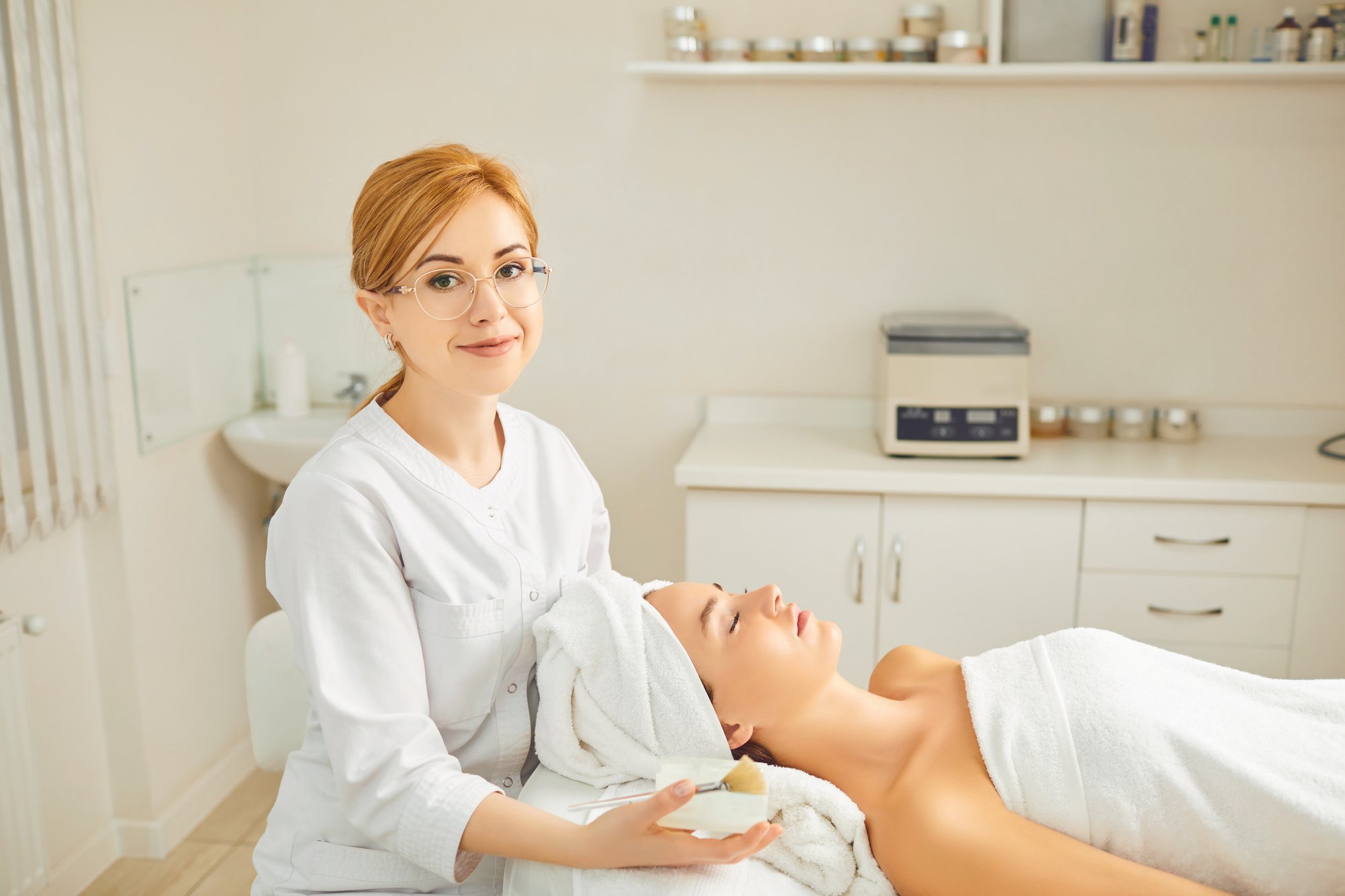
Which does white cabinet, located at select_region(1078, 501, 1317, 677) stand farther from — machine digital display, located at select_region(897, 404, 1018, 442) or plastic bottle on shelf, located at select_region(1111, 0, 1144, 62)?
plastic bottle on shelf, located at select_region(1111, 0, 1144, 62)

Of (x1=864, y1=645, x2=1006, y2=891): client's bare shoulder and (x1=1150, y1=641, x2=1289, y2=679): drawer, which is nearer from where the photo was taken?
(x1=864, y1=645, x2=1006, y2=891): client's bare shoulder

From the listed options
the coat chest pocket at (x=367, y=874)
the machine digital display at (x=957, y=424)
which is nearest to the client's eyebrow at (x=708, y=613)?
the coat chest pocket at (x=367, y=874)

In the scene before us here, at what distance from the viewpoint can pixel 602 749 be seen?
129 cm

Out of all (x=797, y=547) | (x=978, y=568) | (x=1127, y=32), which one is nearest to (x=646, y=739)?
(x=797, y=547)

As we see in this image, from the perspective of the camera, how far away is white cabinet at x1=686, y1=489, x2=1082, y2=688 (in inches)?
100

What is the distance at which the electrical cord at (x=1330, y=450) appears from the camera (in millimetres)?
2699

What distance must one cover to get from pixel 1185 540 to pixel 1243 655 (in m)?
0.30

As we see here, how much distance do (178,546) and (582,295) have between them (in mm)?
1211

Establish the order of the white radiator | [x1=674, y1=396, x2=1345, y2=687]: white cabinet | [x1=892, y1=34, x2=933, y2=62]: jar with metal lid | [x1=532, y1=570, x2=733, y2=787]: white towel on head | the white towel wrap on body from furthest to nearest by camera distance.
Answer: [x1=892, y1=34, x2=933, y2=62]: jar with metal lid < [x1=674, y1=396, x2=1345, y2=687]: white cabinet < the white radiator < [x1=532, y1=570, x2=733, y2=787]: white towel on head < the white towel wrap on body

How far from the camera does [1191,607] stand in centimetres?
253

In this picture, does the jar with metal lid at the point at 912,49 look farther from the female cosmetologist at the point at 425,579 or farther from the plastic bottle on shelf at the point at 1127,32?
the female cosmetologist at the point at 425,579

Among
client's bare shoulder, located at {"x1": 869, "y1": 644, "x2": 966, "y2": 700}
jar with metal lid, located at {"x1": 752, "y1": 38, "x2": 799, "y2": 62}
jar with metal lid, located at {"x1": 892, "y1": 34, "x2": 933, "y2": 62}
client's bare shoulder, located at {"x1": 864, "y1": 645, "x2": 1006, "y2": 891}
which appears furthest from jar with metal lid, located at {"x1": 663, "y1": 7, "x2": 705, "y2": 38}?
client's bare shoulder, located at {"x1": 864, "y1": 645, "x2": 1006, "y2": 891}

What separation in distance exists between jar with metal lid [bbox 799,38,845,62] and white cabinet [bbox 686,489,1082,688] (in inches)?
43.2

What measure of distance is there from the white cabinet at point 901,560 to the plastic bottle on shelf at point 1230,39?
119cm
